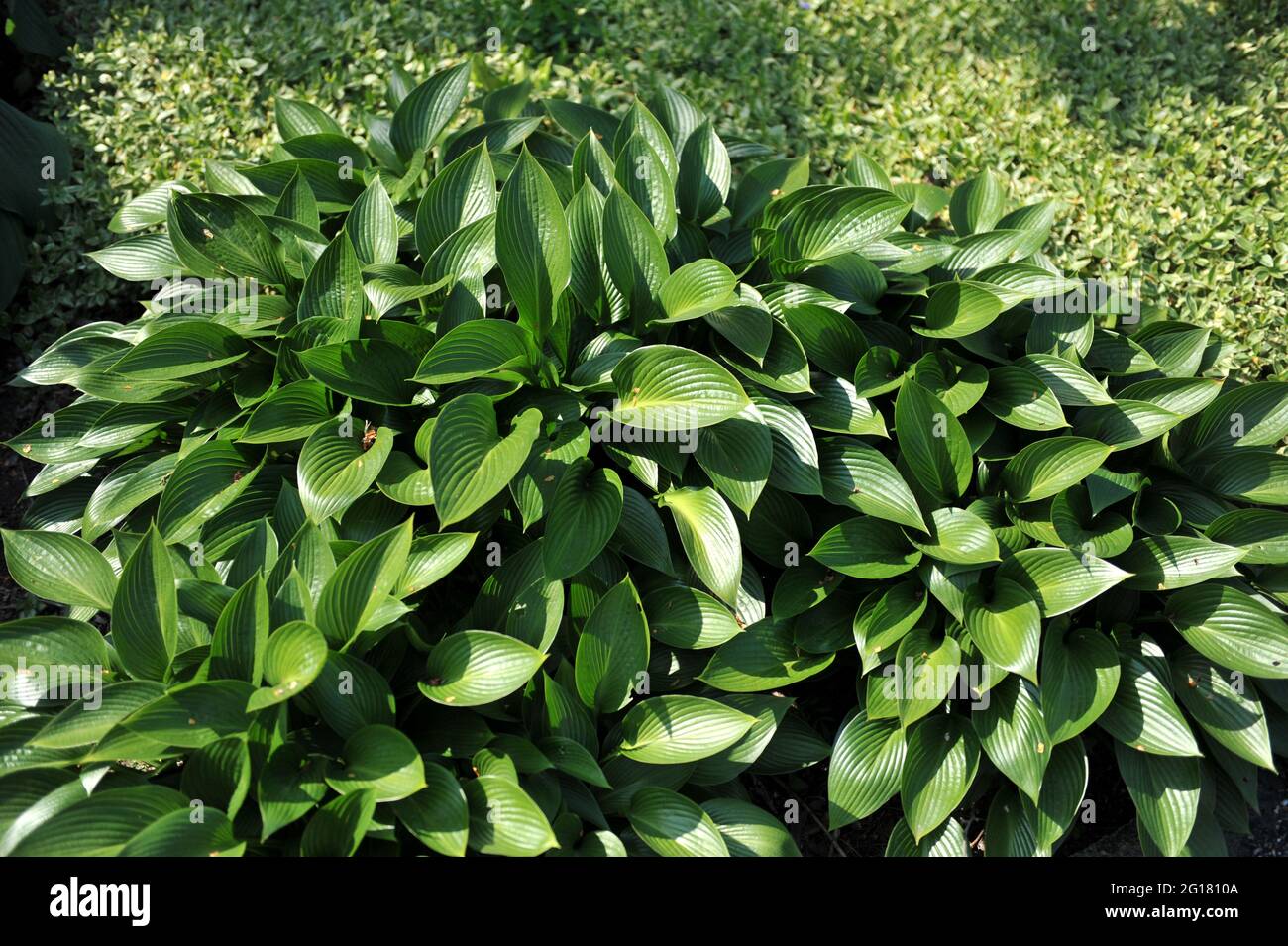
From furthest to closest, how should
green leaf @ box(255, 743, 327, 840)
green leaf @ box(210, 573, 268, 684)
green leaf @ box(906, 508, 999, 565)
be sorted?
green leaf @ box(906, 508, 999, 565)
green leaf @ box(210, 573, 268, 684)
green leaf @ box(255, 743, 327, 840)

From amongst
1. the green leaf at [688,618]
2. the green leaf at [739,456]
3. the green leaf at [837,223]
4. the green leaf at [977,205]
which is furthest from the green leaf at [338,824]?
the green leaf at [977,205]

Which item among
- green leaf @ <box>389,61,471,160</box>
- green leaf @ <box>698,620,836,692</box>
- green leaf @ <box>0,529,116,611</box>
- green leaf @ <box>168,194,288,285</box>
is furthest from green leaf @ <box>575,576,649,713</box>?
green leaf @ <box>389,61,471,160</box>

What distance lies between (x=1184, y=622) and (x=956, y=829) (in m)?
0.84

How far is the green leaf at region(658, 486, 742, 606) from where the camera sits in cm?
255

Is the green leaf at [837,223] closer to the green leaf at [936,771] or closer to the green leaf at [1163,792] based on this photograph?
the green leaf at [936,771]

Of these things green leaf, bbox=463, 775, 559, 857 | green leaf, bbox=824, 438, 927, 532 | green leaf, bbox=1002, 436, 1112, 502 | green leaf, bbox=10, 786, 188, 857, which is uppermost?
green leaf, bbox=1002, 436, 1112, 502

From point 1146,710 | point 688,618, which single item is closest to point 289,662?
point 688,618

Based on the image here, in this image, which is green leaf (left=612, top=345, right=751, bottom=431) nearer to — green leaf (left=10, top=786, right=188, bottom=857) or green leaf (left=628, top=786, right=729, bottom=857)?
green leaf (left=628, top=786, right=729, bottom=857)

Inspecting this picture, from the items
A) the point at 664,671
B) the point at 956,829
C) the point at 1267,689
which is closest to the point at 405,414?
the point at 664,671

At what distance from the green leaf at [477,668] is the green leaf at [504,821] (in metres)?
0.19

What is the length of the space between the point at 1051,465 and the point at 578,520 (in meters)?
1.30

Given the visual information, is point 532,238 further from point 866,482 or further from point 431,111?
point 866,482

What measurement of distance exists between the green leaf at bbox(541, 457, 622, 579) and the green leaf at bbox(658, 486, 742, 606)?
18cm

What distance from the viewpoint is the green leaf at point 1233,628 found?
262 cm
